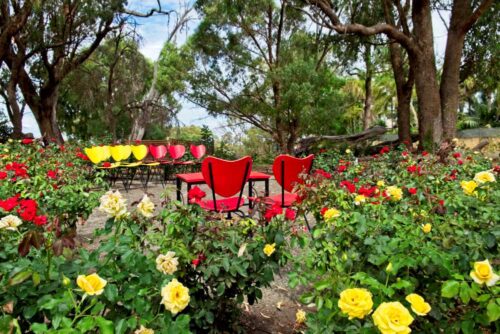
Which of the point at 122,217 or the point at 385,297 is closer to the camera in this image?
the point at 385,297

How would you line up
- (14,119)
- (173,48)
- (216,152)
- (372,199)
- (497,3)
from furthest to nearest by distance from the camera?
(173,48)
(216,152)
(14,119)
(497,3)
(372,199)

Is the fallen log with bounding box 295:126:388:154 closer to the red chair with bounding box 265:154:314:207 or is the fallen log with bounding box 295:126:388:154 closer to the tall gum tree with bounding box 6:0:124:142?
the tall gum tree with bounding box 6:0:124:142

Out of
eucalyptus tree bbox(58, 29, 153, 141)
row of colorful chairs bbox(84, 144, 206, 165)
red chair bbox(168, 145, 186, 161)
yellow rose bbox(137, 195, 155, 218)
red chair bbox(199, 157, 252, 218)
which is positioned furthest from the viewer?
eucalyptus tree bbox(58, 29, 153, 141)

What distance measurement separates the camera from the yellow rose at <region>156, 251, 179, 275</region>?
1.17 m

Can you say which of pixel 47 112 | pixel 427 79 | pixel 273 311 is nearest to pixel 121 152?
pixel 273 311

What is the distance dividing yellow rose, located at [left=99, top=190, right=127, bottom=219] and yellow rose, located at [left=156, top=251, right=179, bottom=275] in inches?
8.4

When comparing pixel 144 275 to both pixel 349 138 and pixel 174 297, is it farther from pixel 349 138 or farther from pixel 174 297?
pixel 349 138

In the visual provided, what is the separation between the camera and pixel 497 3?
850 cm

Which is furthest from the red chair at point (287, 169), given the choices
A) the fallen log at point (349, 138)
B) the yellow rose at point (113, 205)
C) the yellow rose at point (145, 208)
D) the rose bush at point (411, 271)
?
the fallen log at point (349, 138)

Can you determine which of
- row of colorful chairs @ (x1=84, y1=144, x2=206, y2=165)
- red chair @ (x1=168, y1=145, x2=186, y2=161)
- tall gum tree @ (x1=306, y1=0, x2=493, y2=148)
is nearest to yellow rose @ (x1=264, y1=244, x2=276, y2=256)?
row of colorful chairs @ (x1=84, y1=144, x2=206, y2=165)

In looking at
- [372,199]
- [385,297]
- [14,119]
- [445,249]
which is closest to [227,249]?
[385,297]

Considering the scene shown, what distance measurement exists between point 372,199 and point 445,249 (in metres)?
0.80

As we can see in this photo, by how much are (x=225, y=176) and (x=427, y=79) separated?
6336mm

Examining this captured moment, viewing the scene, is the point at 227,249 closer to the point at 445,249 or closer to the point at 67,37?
the point at 445,249
